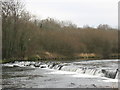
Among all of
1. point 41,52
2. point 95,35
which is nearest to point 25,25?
point 41,52

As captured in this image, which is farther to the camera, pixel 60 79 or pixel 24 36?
pixel 24 36

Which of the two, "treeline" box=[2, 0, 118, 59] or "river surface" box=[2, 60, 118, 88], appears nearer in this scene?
"river surface" box=[2, 60, 118, 88]

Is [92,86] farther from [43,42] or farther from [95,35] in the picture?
[43,42]

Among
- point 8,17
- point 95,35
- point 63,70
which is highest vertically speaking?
point 8,17

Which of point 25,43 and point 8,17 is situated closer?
point 8,17

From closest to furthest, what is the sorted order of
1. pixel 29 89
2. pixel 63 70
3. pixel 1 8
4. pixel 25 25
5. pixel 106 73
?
pixel 29 89 → pixel 106 73 → pixel 63 70 → pixel 1 8 → pixel 25 25

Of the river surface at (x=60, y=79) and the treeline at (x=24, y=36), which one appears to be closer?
the river surface at (x=60, y=79)

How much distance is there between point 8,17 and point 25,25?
319cm

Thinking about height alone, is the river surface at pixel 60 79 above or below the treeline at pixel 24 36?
below

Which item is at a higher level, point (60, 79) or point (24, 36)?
point (24, 36)

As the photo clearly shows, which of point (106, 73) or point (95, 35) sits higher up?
point (95, 35)

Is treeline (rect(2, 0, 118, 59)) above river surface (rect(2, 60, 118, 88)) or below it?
above

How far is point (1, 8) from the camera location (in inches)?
1602

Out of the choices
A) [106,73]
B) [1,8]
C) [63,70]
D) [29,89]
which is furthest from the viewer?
[1,8]
